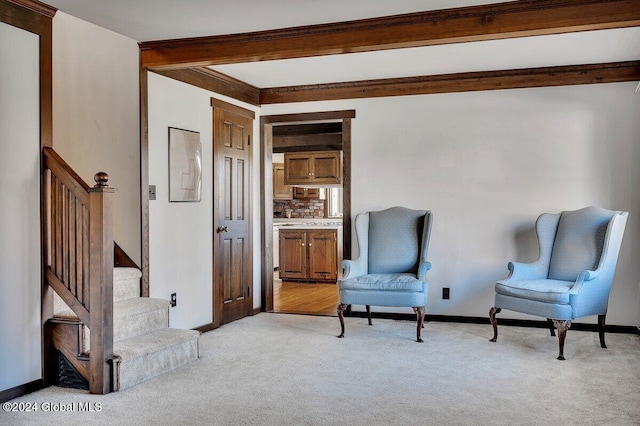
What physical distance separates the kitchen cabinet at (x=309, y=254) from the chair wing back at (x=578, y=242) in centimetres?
397

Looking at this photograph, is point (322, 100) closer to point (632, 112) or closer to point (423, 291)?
point (423, 291)

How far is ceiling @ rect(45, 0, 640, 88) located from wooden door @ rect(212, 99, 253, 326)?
19.2 inches

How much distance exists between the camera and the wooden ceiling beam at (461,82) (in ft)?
17.0

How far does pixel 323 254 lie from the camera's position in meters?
8.55

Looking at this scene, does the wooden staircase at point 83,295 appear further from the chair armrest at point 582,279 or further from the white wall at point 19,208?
the chair armrest at point 582,279

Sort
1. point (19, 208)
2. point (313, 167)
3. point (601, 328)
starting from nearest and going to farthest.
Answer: point (19, 208) < point (601, 328) < point (313, 167)

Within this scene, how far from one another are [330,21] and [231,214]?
2507 millimetres

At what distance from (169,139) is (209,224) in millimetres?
960

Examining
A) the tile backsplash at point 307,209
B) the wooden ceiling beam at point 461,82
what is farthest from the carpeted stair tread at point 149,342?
the tile backsplash at point 307,209


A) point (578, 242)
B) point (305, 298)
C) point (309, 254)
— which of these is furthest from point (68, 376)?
point (309, 254)

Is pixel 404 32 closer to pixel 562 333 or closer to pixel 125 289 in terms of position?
pixel 562 333

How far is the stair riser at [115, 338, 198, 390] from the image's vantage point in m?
3.49

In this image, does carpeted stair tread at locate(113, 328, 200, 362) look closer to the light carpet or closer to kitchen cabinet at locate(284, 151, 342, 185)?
the light carpet

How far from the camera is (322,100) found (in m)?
6.10
